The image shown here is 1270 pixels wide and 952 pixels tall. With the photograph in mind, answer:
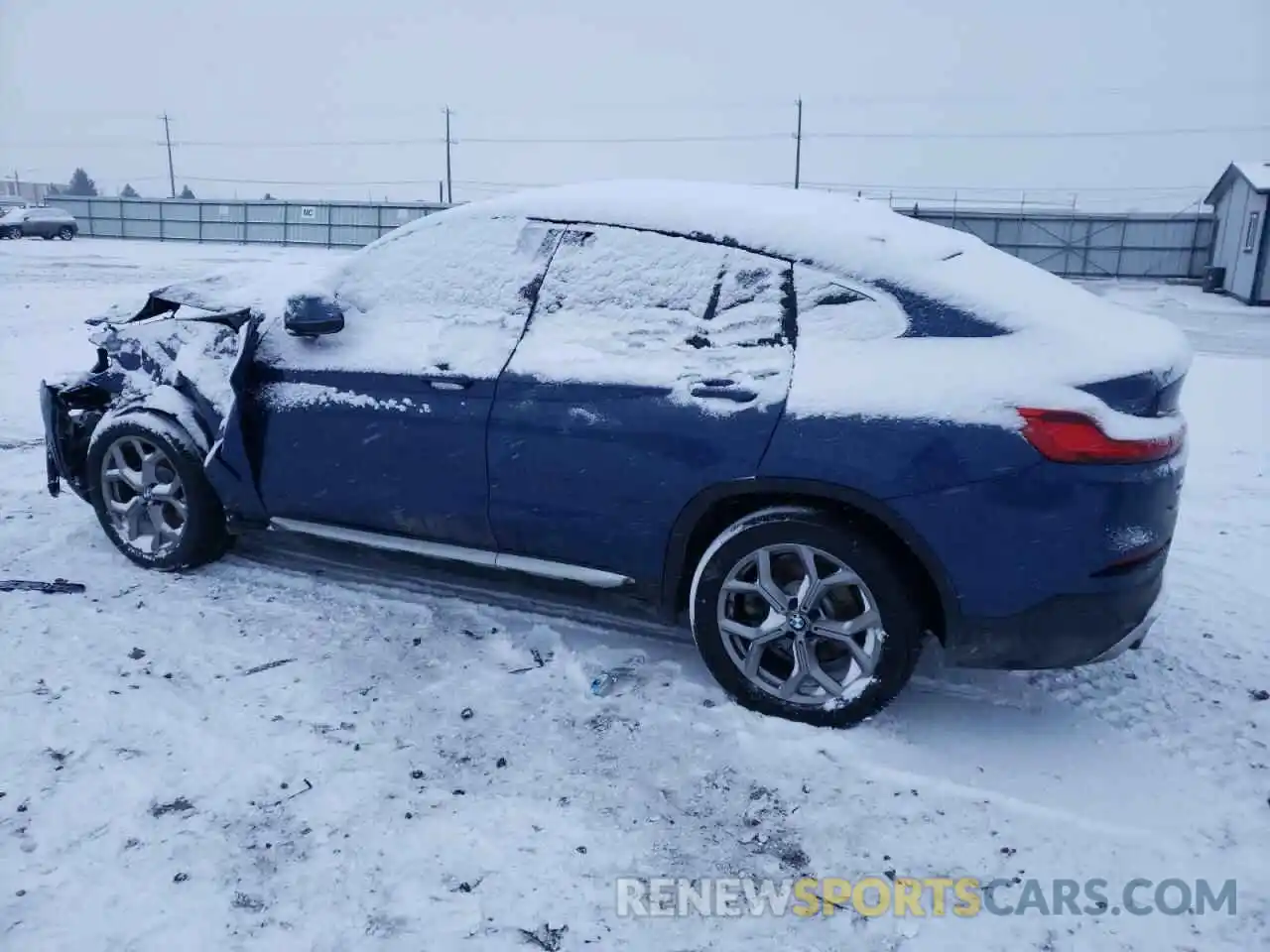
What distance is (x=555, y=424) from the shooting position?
327 centimetres

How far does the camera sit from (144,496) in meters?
4.28

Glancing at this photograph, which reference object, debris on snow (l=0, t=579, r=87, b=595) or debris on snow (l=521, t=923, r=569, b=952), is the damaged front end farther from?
debris on snow (l=521, t=923, r=569, b=952)

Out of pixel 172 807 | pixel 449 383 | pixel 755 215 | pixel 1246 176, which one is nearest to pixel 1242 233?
pixel 1246 176

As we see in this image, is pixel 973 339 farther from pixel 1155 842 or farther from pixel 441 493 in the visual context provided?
pixel 441 493

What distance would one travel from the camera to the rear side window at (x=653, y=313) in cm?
310

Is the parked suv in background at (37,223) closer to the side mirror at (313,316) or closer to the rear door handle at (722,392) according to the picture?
the side mirror at (313,316)

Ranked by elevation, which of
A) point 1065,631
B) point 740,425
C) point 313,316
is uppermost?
point 313,316

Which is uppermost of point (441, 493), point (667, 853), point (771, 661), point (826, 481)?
point (826, 481)

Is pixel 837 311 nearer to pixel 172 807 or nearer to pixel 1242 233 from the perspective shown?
pixel 172 807

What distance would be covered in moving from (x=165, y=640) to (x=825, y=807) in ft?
8.46

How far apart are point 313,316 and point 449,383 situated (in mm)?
629

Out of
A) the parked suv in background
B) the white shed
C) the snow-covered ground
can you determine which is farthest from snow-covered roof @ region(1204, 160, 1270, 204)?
the parked suv in background

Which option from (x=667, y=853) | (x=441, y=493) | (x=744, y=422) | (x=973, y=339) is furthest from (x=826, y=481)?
(x=441, y=493)

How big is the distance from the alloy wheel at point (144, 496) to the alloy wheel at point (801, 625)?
2601 millimetres
